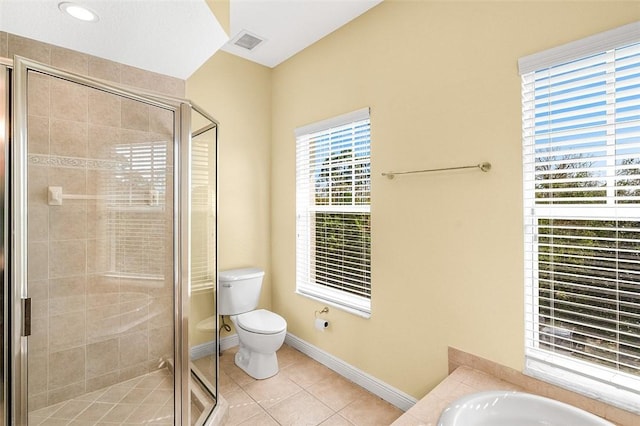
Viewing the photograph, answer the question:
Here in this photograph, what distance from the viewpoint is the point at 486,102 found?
165 cm

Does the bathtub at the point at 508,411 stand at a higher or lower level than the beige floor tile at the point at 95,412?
higher

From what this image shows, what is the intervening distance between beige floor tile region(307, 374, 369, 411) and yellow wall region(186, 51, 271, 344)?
42.0 inches

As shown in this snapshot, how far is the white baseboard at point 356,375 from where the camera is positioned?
2023 mm

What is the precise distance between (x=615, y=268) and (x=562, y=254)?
184 mm

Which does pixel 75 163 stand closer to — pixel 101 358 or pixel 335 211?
pixel 101 358

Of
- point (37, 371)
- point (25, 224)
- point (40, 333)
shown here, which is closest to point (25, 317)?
point (25, 224)

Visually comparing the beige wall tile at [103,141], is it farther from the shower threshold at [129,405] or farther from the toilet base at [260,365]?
the toilet base at [260,365]

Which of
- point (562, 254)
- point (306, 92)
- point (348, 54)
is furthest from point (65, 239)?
point (562, 254)

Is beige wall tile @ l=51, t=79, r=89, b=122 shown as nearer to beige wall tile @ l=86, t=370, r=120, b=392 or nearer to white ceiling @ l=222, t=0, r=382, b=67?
white ceiling @ l=222, t=0, r=382, b=67

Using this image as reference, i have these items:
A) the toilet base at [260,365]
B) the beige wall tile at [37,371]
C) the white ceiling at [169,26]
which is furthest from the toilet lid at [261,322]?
the white ceiling at [169,26]

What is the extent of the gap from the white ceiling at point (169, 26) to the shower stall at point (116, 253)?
381mm

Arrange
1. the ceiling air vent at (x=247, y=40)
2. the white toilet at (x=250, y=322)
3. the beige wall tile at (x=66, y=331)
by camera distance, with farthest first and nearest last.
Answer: the ceiling air vent at (x=247, y=40)
the white toilet at (x=250, y=322)
the beige wall tile at (x=66, y=331)

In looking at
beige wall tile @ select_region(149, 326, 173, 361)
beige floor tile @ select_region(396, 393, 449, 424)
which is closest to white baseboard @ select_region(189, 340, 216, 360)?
beige wall tile @ select_region(149, 326, 173, 361)

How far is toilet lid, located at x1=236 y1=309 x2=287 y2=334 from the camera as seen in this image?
2.33m
